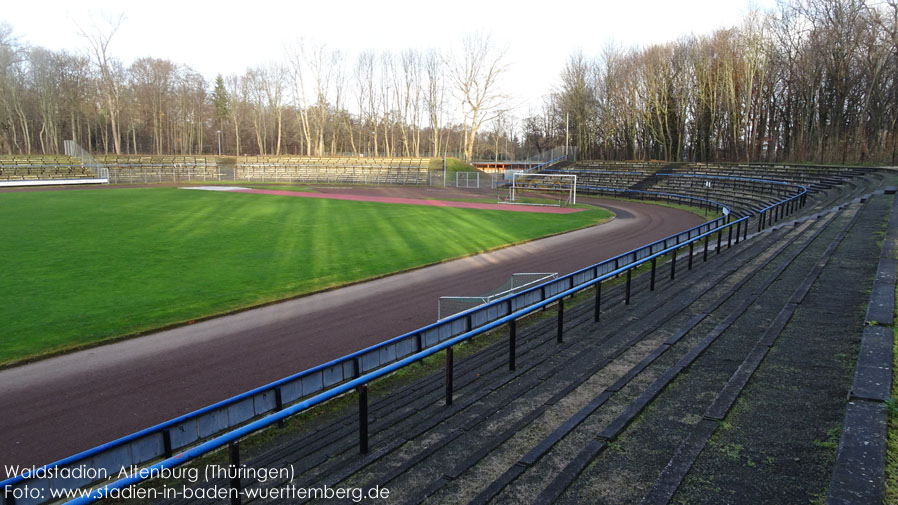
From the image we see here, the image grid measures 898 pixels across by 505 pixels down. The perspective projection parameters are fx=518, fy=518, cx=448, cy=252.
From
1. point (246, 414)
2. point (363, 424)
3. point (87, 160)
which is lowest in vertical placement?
point (246, 414)

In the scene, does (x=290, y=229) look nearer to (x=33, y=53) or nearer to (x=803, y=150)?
(x=803, y=150)

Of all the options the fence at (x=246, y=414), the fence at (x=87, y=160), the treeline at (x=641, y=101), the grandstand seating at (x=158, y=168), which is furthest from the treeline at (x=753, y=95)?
the fence at (x=87, y=160)

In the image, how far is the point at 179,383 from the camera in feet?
29.6

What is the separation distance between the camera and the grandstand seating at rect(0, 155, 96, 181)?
55.7 meters

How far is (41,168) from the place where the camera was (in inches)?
2282

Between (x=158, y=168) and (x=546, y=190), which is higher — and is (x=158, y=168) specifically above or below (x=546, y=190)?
above

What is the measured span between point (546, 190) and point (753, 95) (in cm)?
2692

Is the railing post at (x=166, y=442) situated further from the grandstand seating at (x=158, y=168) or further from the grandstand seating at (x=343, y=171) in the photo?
the grandstand seating at (x=158, y=168)

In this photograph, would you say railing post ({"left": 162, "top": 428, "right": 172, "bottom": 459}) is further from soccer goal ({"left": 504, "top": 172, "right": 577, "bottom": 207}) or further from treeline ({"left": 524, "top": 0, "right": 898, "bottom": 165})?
treeline ({"left": 524, "top": 0, "right": 898, "bottom": 165})

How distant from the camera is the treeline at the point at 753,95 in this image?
41281mm

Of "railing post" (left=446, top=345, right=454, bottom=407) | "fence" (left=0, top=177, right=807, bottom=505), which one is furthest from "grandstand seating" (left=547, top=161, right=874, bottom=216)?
"railing post" (left=446, top=345, right=454, bottom=407)

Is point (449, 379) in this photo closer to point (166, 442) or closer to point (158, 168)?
point (166, 442)

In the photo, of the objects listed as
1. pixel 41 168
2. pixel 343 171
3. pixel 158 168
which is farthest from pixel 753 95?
pixel 41 168

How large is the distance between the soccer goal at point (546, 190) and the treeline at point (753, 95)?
1932cm
